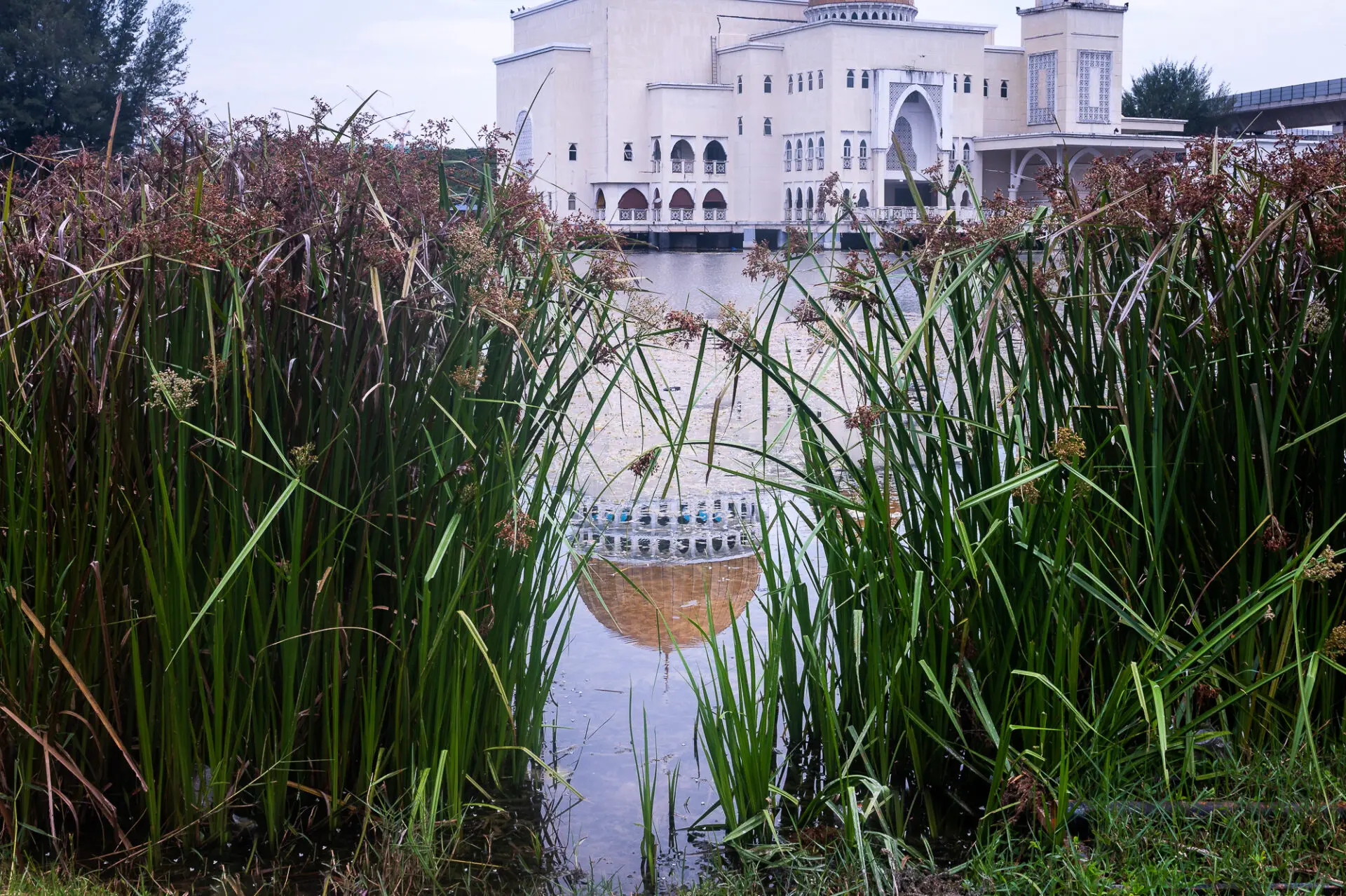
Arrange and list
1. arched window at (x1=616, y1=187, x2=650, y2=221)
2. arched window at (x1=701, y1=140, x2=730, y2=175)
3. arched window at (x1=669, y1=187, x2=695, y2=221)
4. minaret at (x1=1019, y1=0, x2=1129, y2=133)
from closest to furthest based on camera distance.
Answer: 1. minaret at (x1=1019, y1=0, x2=1129, y2=133)
2. arched window at (x1=616, y1=187, x2=650, y2=221)
3. arched window at (x1=669, y1=187, x2=695, y2=221)
4. arched window at (x1=701, y1=140, x2=730, y2=175)

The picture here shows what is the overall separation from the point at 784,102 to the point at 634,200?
5974mm

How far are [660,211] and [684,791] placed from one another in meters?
39.2

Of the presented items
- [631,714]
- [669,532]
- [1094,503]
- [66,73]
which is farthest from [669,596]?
[66,73]

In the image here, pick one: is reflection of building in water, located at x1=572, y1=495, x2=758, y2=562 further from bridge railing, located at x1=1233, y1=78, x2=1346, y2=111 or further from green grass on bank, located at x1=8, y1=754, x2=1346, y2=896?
bridge railing, located at x1=1233, y1=78, x2=1346, y2=111

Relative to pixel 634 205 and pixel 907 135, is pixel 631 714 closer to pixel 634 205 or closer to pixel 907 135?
pixel 907 135

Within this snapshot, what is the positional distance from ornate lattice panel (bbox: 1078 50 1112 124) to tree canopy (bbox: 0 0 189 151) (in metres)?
28.6

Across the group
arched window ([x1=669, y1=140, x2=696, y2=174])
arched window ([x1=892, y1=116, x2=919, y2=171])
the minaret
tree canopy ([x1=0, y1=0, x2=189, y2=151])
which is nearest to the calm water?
tree canopy ([x1=0, y1=0, x2=189, y2=151])

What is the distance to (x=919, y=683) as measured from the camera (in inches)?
72.7

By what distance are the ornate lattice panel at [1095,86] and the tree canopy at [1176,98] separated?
143 centimetres

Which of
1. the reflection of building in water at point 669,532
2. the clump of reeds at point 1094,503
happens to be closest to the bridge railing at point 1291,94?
the reflection of building in water at point 669,532

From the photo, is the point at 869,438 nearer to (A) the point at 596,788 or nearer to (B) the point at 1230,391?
(B) the point at 1230,391

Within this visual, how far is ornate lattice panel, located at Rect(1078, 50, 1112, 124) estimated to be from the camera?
40469 millimetres

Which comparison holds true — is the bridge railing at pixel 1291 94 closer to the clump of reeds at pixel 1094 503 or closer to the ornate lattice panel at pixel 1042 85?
the ornate lattice panel at pixel 1042 85

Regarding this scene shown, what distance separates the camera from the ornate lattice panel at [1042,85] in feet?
135
